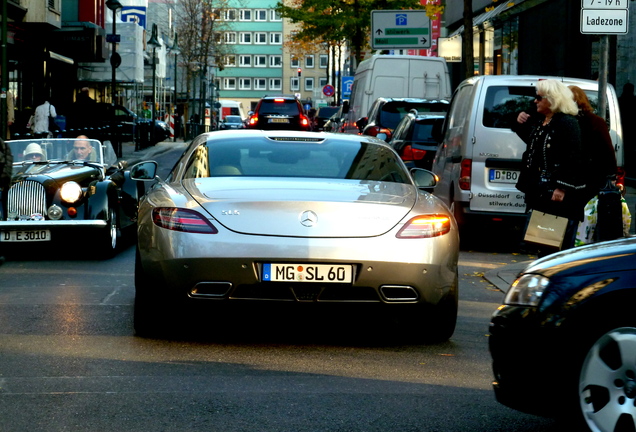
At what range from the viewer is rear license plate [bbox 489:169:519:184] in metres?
12.9

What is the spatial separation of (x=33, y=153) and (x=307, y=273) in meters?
7.04

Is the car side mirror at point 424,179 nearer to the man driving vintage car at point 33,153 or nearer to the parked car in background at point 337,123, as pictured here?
the man driving vintage car at point 33,153

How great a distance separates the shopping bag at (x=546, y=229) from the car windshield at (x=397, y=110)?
39.8ft

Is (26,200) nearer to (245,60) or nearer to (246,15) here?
(245,60)

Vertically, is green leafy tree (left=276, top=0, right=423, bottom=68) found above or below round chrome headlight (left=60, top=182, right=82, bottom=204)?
above

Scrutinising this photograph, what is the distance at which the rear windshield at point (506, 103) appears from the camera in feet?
42.1

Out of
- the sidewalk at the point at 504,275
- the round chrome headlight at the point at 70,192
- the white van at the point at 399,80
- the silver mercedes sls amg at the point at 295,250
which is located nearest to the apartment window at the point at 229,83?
the white van at the point at 399,80

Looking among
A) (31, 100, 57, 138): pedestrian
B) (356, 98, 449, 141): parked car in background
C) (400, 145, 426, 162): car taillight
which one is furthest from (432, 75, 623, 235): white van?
(31, 100, 57, 138): pedestrian

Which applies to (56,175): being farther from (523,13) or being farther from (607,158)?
(523,13)

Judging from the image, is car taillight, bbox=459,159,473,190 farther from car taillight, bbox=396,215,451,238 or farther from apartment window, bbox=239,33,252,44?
apartment window, bbox=239,33,252,44

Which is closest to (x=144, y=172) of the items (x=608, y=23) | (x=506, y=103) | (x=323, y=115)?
(x=608, y=23)

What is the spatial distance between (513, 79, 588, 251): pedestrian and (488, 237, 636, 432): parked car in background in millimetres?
3811

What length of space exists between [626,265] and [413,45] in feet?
105

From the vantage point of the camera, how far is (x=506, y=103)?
1290 centimetres
